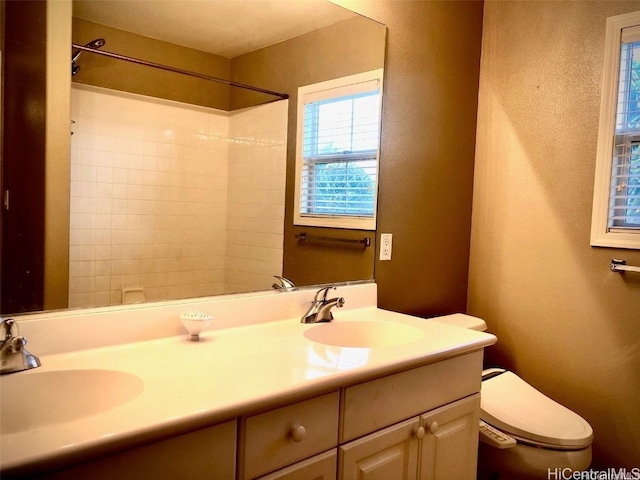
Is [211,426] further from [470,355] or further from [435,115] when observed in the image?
[435,115]

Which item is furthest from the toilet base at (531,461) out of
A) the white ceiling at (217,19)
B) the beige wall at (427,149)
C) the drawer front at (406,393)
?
the white ceiling at (217,19)

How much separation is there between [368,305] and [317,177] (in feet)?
1.88

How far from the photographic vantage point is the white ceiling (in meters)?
1.28

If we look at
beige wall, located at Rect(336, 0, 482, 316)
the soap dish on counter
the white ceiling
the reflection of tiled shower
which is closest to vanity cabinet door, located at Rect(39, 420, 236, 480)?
the soap dish on counter

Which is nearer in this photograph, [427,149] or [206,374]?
[206,374]

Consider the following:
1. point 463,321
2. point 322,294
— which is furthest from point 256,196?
point 463,321

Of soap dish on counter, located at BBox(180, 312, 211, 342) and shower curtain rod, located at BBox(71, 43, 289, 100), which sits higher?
shower curtain rod, located at BBox(71, 43, 289, 100)

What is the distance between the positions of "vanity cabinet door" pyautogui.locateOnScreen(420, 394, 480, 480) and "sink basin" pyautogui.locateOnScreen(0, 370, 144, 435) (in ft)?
2.74

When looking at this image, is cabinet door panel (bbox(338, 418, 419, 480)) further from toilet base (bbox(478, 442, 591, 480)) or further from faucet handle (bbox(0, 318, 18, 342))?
faucet handle (bbox(0, 318, 18, 342))

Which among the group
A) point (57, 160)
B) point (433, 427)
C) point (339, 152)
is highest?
point (339, 152)

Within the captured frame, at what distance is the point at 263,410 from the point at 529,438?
1.18m

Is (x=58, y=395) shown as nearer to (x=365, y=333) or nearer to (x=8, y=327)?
(x=8, y=327)

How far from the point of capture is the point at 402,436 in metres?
1.31

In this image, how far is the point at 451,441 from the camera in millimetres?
1480
